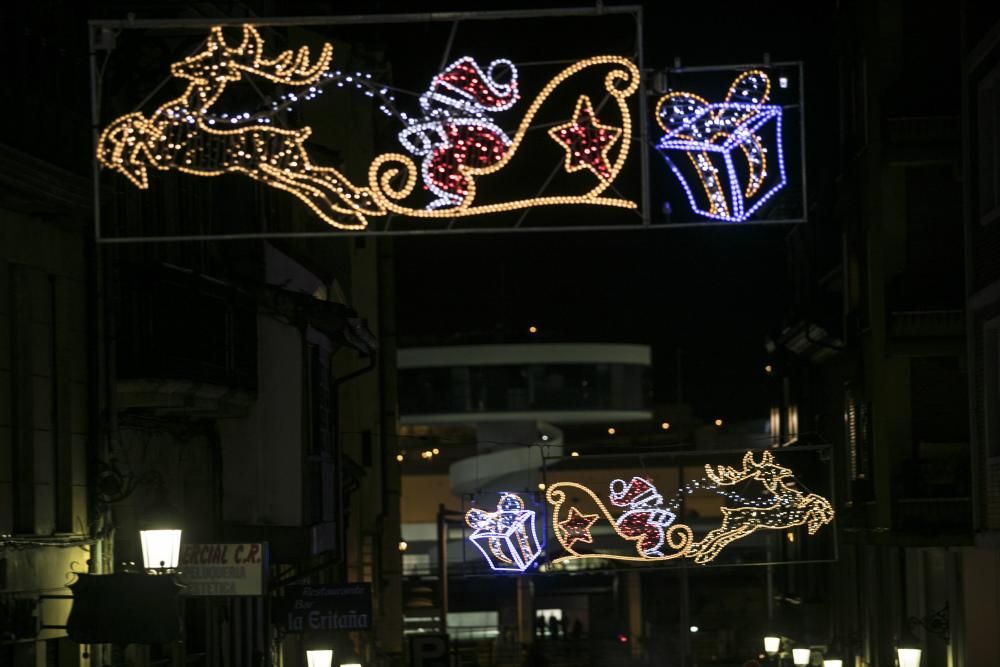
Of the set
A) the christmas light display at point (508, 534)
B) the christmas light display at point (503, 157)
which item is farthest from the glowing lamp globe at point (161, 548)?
the christmas light display at point (508, 534)

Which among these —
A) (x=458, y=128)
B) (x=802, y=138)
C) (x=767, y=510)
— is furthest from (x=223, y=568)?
(x=767, y=510)

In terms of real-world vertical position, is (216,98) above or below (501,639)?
above

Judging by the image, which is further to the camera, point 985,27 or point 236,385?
point 236,385

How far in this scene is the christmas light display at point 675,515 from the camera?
100.0ft

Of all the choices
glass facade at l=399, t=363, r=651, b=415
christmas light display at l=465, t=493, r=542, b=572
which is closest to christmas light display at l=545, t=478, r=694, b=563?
christmas light display at l=465, t=493, r=542, b=572

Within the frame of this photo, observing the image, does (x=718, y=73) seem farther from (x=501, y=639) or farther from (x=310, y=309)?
(x=501, y=639)

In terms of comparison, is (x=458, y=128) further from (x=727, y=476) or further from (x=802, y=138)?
(x=727, y=476)

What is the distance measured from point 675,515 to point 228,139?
16150 millimetres

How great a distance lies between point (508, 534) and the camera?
3091cm

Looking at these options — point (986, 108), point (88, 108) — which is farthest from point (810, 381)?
point (88, 108)

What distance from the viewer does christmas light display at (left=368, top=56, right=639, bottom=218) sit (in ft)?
51.9

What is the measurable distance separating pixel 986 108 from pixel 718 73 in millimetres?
8201

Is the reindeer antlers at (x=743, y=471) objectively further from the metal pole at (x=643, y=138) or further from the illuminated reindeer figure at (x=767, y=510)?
the metal pole at (x=643, y=138)

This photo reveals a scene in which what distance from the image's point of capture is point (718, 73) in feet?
53.1
